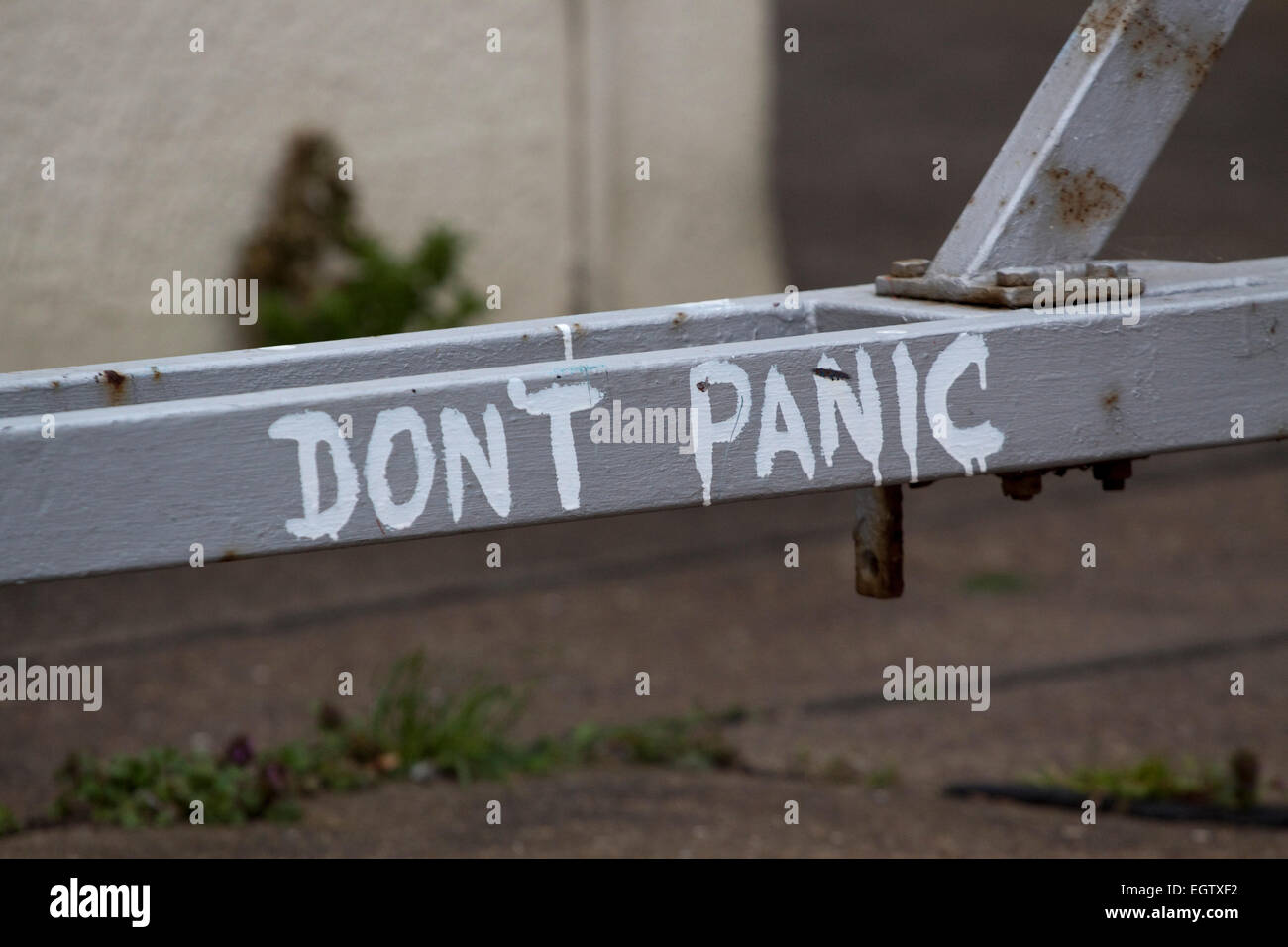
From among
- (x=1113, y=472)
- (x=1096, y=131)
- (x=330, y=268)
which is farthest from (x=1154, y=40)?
(x=330, y=268)

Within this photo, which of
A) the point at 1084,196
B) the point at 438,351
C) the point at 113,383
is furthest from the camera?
the point at 1084,196

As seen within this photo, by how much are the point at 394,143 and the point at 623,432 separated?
204 inches

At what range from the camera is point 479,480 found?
1.60 m

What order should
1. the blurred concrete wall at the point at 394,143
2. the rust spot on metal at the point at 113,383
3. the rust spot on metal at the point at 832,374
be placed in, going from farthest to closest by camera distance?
1. the blurred concrete wall at the point at 394,143
2. the rust spot on metal at the point at 113,383
3. the rust spot on metal at the point at 832,374

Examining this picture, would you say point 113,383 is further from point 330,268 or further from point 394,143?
point 394,143

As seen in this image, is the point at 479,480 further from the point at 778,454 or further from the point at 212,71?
the point at 212,71

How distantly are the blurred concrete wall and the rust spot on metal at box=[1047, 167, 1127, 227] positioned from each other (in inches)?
173

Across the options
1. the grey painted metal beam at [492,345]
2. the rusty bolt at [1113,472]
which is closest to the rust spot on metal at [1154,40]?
the grey painted metal beam at [492,345]

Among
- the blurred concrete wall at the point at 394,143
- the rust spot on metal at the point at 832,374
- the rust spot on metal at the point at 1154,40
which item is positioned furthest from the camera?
the blurred concrete wall at the point at 394,143

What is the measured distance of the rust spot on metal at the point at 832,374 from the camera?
1.71 metres

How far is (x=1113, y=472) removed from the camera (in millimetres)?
2088

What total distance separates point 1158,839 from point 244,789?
2035mm

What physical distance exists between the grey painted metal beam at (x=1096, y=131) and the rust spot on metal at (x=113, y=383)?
3.58ft

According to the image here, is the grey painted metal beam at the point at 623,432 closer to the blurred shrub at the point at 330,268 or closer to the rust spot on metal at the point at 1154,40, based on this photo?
the rust spot on metal at the point at 1154,40
